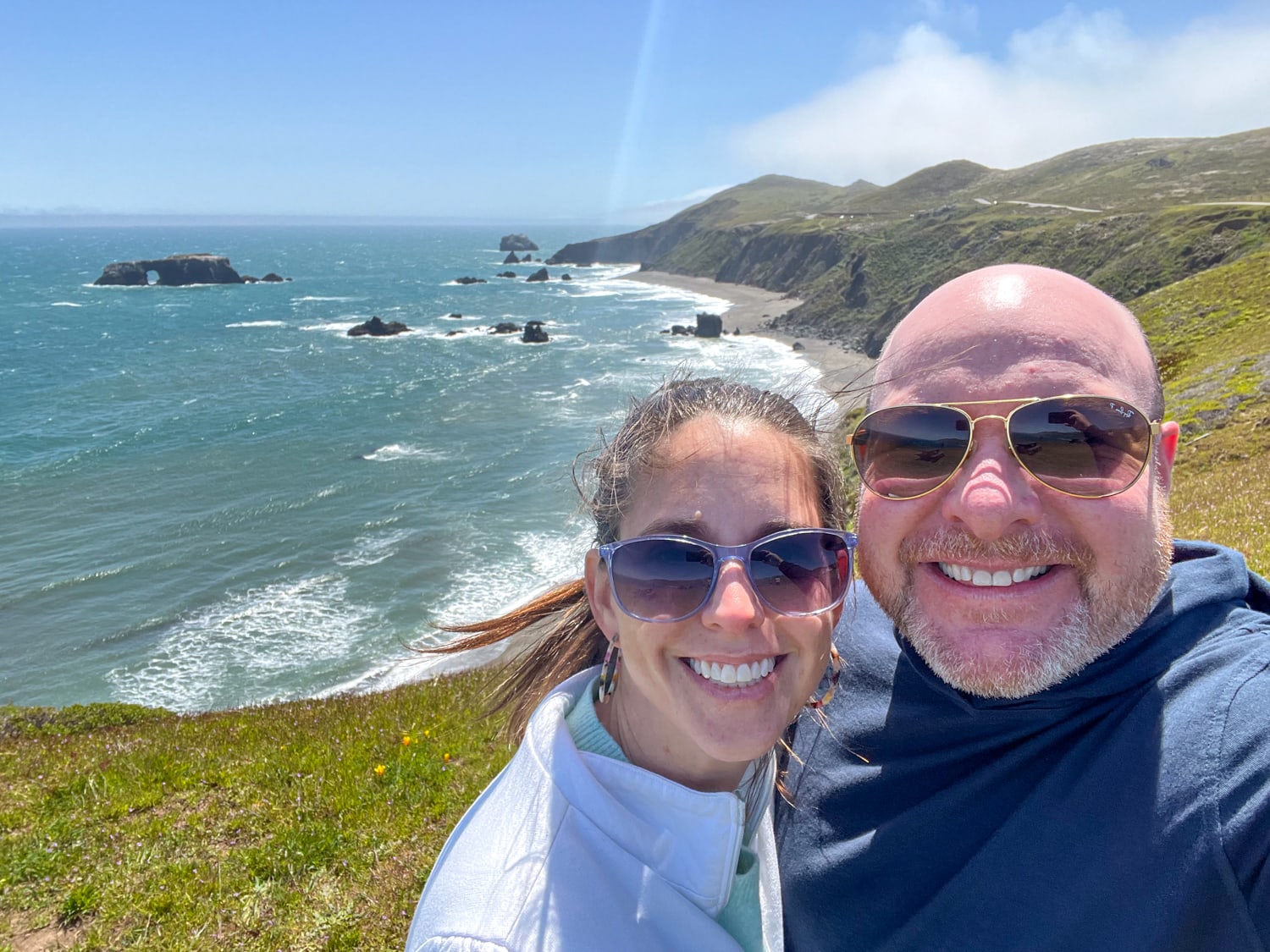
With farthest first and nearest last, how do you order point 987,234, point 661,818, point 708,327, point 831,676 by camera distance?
1. point 987,234
2. point 708,327
3. point 831,676
4. point 661,818

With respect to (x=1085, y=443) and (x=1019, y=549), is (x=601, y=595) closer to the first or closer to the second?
(x=1019, y=549)

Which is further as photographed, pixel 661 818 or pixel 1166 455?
→ pixel 1166 455

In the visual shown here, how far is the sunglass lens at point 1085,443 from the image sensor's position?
2.42 m

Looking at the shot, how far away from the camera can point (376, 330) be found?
257 ft

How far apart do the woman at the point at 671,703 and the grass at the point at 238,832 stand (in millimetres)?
3015

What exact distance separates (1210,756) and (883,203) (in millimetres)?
174529

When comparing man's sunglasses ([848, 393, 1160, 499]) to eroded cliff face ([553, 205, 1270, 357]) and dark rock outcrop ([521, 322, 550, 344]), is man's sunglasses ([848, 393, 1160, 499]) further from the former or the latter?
dark rock outcrop ([521, 322, 550, 344])

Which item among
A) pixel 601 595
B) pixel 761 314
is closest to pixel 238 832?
pixel 601 595

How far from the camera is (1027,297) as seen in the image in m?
2.59

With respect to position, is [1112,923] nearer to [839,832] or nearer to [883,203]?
[839,832]

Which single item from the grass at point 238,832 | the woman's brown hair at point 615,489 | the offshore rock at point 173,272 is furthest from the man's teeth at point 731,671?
the offshore rock at point 173,272

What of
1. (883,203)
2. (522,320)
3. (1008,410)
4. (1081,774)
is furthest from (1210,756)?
(883,203)

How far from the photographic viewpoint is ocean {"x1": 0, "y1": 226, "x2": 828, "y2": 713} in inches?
835

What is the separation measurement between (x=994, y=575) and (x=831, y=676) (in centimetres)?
89
